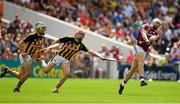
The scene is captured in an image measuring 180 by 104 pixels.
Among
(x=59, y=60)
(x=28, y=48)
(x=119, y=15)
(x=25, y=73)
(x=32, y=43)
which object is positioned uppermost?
(x=119, y=15)

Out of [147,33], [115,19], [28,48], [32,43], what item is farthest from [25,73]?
[115,19]

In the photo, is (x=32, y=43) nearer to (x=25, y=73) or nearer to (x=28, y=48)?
(x=28, y=48)

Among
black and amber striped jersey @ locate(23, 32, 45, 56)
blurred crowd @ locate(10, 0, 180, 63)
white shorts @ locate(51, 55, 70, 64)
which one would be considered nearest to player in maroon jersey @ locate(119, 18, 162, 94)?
white shorts @ locate(51, 55, 70, 64)

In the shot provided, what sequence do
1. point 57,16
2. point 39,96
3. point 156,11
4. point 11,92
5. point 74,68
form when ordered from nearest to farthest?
point 39,96 → point 11,92 → point 74,68 → point 57,16 → point 156,11

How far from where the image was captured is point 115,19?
44062 millimetres

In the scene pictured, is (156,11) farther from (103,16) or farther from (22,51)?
(22,51)

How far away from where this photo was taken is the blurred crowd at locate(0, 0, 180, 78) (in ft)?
131

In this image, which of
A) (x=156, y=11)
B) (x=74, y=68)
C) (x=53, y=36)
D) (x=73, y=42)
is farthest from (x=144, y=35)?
(x=156, y=11)

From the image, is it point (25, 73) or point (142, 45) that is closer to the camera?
point (25, 73)

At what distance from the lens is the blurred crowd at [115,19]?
39844 mm

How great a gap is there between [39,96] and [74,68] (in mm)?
17830

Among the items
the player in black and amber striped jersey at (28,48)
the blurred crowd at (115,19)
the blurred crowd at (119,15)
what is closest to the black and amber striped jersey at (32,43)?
the player in black and amber striped jersey at (28,48)

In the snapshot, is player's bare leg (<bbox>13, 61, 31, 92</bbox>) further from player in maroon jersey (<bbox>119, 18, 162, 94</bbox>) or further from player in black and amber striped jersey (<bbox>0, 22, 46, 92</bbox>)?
player in maroon jersey (<bbox>119, 18, 162, 94</bbox>)

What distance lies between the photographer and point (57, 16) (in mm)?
41688
